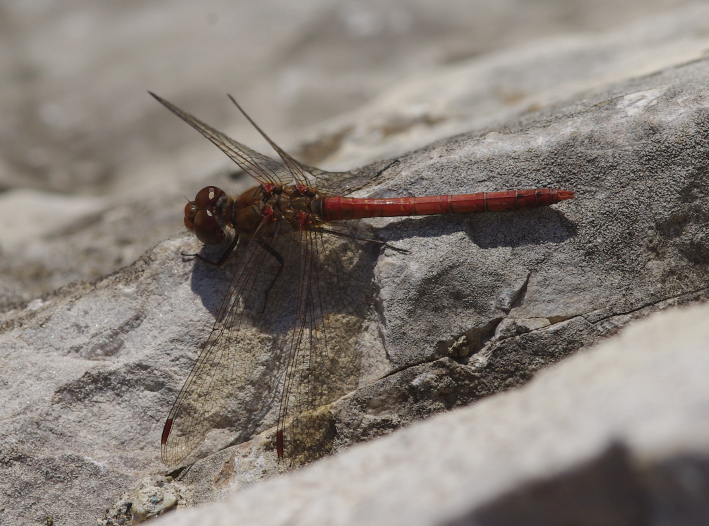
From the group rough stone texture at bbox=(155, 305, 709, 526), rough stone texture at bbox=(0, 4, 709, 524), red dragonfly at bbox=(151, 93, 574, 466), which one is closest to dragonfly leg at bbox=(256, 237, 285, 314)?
red dragonfly at bbox=(151, 93, 574, 466)

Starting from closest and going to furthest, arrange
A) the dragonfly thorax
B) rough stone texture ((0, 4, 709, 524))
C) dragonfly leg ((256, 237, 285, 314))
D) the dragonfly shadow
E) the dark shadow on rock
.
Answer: the dark shadow on rock < rough stone texture ((0, 4, 709, 524)) < the dragonfly shadow < dragonfly leg ((256, 237, 285, 314)) < the dragonfly thorax

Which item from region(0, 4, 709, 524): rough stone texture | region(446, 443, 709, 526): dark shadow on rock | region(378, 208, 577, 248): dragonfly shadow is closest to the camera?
region(446, 443, 709, 526): dark shadow on rock

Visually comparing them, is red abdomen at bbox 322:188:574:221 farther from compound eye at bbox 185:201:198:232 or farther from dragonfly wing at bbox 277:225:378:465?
compound eye at bbox 185:201:198:232

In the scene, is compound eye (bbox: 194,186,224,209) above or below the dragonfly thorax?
above

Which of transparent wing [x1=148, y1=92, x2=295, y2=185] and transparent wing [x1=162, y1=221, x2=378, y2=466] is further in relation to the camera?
Answer: transparent wing [x1=148, y1=92, x2=295, y2=185]

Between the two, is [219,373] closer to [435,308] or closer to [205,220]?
[205,220]

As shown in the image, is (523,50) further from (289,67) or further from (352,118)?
(289,67)

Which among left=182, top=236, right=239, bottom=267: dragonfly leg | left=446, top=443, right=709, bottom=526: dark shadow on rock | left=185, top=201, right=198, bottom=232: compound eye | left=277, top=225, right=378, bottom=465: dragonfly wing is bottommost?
left=277, top=225, right=378, bottom=465: dragonfly wing

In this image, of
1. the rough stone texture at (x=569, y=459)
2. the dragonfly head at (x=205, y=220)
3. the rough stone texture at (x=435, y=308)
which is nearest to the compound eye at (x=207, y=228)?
the dragonfly head at (x=205, y=220)
